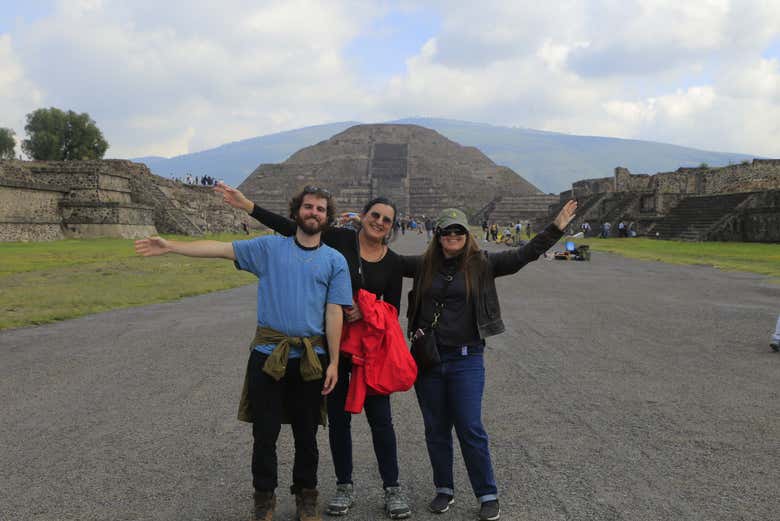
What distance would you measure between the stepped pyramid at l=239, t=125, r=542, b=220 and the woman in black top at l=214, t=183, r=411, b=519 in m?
69.3

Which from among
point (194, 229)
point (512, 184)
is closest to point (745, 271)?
point (194, 229)

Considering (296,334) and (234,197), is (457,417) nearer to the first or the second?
(296,334)

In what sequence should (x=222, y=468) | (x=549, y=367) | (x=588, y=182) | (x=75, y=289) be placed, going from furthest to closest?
(x=588, y=182), (x=75, y=289), (x=549, y=367), (x=222, y=468)

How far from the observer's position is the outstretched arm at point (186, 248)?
365 centimetres

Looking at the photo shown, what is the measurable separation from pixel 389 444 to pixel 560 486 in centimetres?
102

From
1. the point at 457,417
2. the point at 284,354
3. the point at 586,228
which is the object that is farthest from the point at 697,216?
the point at 284,354

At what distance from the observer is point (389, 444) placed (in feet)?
12.2

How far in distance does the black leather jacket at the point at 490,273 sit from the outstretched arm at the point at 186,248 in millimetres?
999

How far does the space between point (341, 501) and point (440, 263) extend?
137 cm

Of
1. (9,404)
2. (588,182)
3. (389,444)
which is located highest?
(588,182)

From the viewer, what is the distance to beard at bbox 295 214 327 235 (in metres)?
3.59

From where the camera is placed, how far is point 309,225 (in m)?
3.59

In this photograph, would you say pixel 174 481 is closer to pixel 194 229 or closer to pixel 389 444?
pixel 389 444

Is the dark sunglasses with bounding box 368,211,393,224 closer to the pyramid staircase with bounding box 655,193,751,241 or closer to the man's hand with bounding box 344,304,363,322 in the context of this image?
the man's hand with bounding box 344,304,363,322
